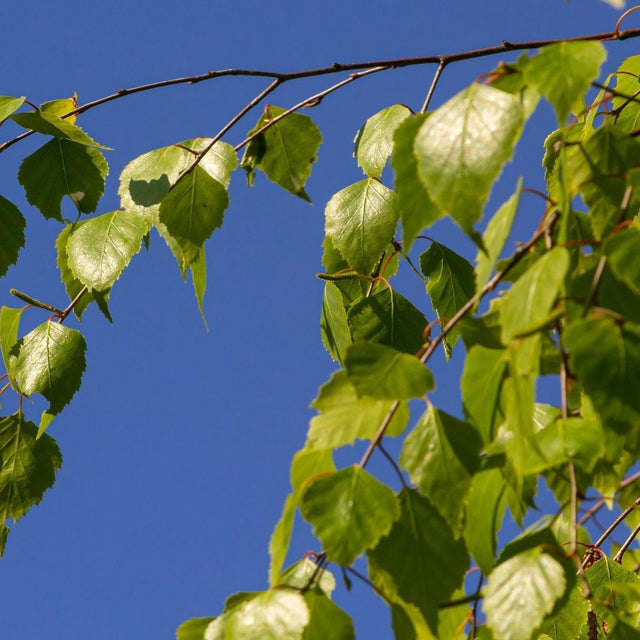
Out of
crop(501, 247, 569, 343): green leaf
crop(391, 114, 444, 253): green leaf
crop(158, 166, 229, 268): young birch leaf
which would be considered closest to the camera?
crop(501, 247, 569, 343): green leaf

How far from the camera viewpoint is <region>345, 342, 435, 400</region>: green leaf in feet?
2.09

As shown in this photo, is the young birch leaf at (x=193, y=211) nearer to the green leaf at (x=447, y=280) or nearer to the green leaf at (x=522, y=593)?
the green leaf at (x=447, y=280)

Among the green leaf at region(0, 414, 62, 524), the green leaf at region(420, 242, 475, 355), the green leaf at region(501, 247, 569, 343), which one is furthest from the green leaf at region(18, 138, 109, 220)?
the green leaf at region(501, 247, 569, 343)

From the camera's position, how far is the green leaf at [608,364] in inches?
23.0

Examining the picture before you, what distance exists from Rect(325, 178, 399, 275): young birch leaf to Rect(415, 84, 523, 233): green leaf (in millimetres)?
378

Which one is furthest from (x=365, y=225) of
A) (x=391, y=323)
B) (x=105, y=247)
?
(x=105, y=247)

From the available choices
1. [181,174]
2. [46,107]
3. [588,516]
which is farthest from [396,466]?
[46,107]

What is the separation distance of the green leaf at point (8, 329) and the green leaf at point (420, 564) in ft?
2.02

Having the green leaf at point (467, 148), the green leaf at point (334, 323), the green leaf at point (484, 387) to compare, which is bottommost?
the green leaf at point (484, 387)

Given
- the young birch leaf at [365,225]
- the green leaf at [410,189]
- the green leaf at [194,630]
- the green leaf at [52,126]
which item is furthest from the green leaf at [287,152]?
the green leaf at [194,630]

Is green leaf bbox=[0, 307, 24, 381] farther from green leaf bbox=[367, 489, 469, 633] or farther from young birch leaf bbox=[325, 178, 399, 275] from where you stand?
green leaf bbox=[367, 489, 469, 633]

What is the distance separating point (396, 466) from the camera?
26.8 inches

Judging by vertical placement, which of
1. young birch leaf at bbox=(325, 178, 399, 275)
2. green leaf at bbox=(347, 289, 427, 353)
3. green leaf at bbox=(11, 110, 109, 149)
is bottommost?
green leaf at bbox=(347, 289, 427, 353)

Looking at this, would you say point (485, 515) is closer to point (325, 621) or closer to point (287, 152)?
point (325, 621)
